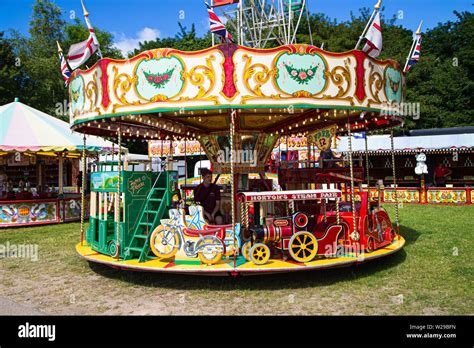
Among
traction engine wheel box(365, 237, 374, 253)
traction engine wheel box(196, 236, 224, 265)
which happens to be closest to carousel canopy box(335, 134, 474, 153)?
traction engine wheel box(365, 237, 374, 253)

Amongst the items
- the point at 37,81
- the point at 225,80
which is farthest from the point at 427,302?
the point at 37,81

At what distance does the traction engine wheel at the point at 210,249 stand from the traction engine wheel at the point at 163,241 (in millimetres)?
454

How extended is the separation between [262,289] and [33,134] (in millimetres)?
12893

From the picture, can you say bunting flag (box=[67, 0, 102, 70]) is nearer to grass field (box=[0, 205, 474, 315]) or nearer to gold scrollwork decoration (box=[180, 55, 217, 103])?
gold scrollwork decoration (box=[180, 55, 217, 103])

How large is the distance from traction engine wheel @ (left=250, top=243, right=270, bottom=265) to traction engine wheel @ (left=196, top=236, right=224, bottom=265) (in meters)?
0.54

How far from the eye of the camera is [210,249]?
21.2ft

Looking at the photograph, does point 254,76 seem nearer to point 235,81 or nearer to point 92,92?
point 235,81

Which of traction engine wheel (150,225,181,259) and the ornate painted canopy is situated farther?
traction engine wheel (150,225,181,259)

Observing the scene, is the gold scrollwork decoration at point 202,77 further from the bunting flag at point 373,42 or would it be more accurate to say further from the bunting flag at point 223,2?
the bunting flag at point 373,42

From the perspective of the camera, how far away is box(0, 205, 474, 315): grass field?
5.34 metres

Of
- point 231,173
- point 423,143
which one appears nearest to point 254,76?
point 231,173

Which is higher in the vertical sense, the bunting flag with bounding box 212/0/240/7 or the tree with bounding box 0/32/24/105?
the tree with bounding box 0/32/24/105

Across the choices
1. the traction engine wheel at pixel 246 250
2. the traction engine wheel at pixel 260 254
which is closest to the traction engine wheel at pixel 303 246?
the traction engine wheel at pixel 260 254
